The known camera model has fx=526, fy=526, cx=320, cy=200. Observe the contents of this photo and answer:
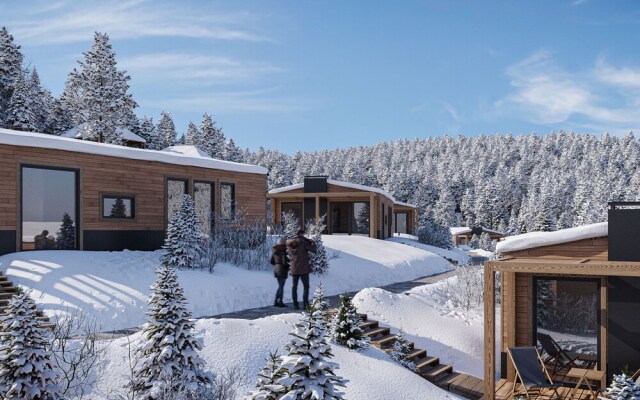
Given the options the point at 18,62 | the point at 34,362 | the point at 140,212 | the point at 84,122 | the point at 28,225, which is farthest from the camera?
the point at 18,62

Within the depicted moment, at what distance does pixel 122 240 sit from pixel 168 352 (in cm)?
927

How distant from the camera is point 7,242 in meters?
12.2

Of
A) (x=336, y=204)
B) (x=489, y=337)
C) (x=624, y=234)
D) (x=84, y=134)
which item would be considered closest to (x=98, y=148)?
(x=489, y=337)

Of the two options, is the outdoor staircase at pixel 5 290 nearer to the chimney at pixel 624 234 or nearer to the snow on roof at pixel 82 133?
the chimney at pixel 624 234

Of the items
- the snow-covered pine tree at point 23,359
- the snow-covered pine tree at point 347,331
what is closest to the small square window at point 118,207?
the snow-covered pine tree at point 347,331

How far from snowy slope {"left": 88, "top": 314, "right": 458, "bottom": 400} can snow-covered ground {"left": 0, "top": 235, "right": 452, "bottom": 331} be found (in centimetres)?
288

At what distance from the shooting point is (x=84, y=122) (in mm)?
31578

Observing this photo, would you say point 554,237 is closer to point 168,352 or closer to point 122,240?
point 168,352

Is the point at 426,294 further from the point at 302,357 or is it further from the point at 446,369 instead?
the point at 302,357

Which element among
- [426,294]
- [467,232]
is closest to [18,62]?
[426,294]

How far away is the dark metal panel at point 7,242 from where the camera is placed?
39.8 ft

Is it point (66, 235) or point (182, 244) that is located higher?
point (66, 235)

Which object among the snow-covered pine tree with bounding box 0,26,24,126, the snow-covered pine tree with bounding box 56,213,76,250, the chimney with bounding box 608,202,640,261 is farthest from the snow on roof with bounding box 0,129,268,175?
the snow-covered pine tree with bounding box 0,26,24,126

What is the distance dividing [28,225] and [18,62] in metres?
30.3
